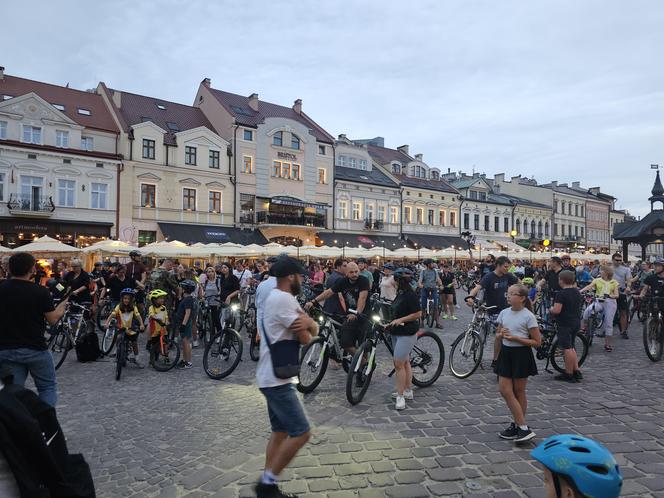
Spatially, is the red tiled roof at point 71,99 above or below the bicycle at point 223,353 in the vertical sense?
above

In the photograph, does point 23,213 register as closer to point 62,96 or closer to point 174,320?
point 62,96

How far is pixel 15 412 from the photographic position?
7.05 feet

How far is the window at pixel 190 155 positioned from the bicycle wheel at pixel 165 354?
1086 inches

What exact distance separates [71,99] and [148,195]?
882 centimetres

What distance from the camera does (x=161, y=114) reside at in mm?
35719

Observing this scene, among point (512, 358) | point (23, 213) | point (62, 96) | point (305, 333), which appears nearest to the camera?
point (305, 333)

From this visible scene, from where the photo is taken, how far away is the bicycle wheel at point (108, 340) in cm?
955

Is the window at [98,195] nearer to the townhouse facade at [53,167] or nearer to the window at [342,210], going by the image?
the townhouse facade at [53,167]

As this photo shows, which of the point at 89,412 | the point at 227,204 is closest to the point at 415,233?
the point at 227,204

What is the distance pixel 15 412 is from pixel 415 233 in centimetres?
4525

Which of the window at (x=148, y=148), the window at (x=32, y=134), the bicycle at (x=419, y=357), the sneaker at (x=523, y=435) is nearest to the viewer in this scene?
the sneaker at (x=523, y=435)

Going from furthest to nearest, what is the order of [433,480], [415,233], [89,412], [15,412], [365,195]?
[415,233] → [365,195] → [89,412] → [433,480] → [15,412]

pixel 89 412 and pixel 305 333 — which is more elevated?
pixel 305 333

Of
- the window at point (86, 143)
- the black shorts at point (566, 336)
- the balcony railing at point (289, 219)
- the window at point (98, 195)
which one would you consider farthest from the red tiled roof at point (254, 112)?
the black shorts at point (566, 336)
